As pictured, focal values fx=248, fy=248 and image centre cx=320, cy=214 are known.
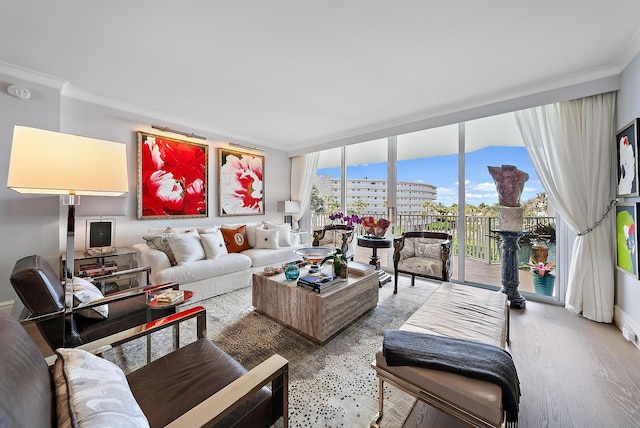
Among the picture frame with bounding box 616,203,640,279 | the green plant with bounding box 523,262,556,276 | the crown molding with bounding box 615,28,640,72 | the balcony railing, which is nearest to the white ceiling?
the crown molding with bounding box 615,28,640,72

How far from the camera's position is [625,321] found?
2.16 meters

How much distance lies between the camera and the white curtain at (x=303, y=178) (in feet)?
17.1

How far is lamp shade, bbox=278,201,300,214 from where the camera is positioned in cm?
509

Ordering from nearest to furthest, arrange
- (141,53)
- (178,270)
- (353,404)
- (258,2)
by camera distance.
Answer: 1. (353,404)
2. (258,2)
3. (141,53)
4. (178,270)

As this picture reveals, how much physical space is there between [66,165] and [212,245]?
7.18ft

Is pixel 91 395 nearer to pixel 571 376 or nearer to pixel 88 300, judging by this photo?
pixel 88 300

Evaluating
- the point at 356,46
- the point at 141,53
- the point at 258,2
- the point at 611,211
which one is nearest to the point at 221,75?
the point at 141,53

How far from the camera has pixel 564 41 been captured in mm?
1991

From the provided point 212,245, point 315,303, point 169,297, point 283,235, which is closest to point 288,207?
point 283,235

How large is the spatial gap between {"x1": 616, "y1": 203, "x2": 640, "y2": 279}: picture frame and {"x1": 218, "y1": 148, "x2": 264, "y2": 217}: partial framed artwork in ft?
15.5

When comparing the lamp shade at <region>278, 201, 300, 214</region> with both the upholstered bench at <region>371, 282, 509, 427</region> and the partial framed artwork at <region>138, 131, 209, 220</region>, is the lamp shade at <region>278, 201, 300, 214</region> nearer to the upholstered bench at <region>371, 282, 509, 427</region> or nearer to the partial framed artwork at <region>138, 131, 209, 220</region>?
the partial framed artwork at <region>138, 131, 209, 220</region>

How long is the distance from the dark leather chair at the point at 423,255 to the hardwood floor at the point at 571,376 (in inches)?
32.7

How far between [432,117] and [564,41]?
5.04 ft

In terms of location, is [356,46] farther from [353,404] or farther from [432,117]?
[353,404]
